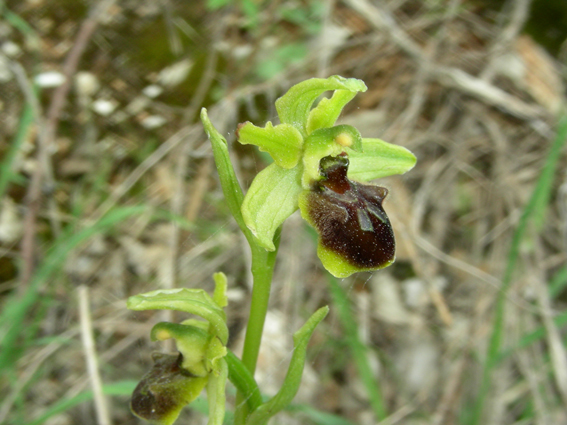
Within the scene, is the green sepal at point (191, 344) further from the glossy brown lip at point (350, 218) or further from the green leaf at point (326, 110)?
the green leaf at point (326, 110)

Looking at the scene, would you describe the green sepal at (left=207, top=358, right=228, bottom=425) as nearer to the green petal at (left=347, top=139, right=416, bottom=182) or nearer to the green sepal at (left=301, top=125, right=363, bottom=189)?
the green sepal at (left=301, top=125, right=363, bottom=189)

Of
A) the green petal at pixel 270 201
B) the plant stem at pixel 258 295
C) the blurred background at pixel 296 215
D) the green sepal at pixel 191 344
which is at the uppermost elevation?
the green petal at pixel 270 201

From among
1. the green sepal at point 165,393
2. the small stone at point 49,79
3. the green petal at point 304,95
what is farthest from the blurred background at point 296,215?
the green petal at point 304,95

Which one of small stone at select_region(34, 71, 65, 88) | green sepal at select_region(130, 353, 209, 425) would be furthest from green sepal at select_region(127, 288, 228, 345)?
small stone at select_region(34, 71, 65, 88)

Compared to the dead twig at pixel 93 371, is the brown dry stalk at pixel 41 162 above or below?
above

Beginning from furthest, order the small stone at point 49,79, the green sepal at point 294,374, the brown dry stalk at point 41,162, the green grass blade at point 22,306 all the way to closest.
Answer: the small stone at point 49,79
the brown dry stalk at point 41,162
the green grass blade at point 22,306
the green sepal at point 294,374

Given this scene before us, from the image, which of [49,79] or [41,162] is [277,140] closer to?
[41,162]

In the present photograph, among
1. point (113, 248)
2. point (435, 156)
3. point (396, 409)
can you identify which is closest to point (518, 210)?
point (435, 156)
